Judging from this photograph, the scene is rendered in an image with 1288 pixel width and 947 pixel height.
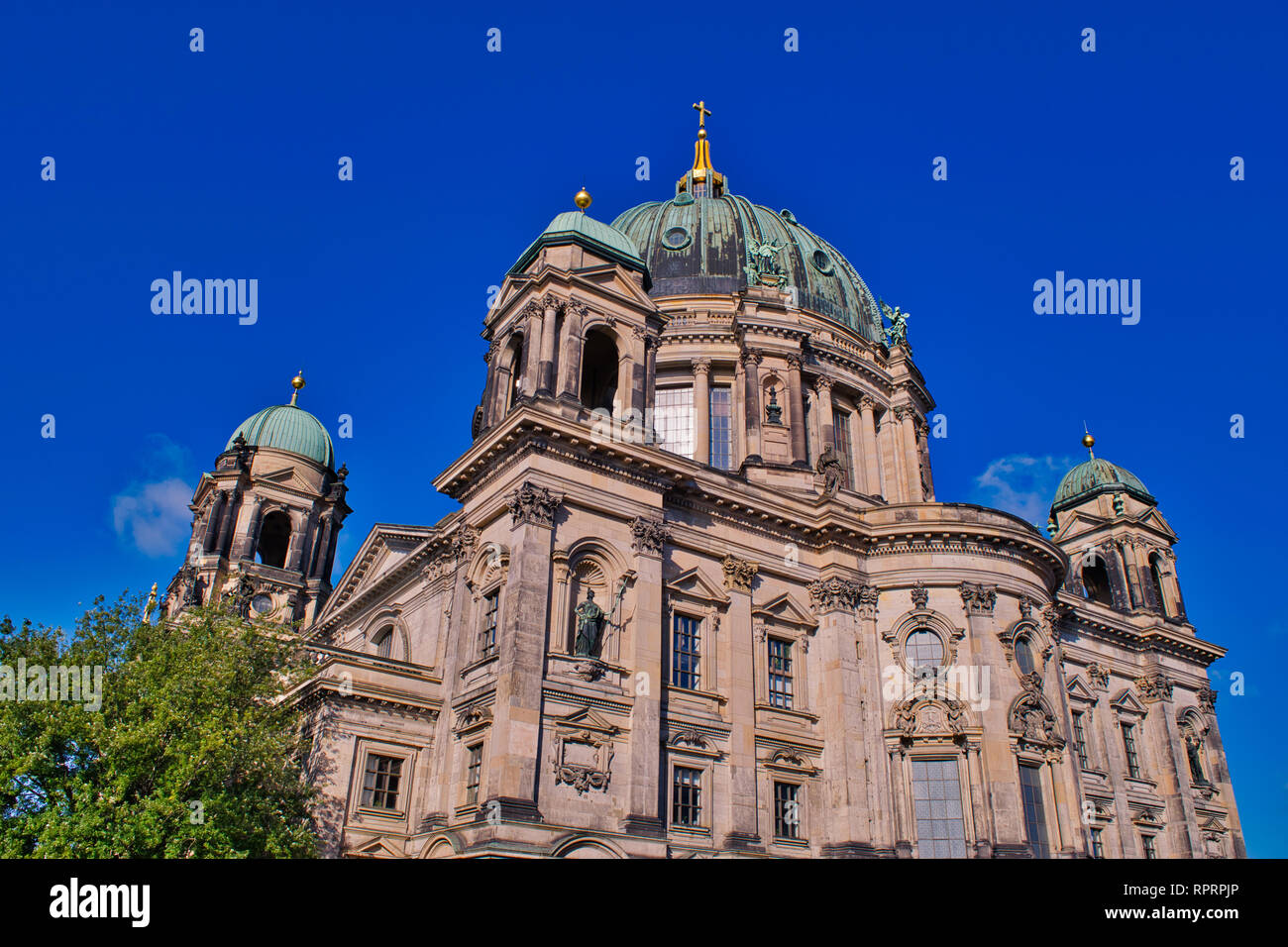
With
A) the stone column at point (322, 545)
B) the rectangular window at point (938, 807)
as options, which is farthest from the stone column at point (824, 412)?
the stone column at point (322, 545)

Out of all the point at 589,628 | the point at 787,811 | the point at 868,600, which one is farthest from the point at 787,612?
the point at 589,628

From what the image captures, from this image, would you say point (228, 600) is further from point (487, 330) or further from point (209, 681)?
point (487, 330)

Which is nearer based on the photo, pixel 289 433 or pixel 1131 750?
pixel 1131 750

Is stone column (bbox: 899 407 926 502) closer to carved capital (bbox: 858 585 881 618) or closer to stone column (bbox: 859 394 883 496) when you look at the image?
stone column (bbox: 859 394 883 496)

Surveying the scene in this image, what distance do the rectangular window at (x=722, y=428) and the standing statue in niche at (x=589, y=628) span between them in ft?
50.6

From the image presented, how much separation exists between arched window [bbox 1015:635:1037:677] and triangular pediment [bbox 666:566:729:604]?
10694 millimetres

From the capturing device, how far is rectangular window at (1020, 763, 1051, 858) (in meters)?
30.2

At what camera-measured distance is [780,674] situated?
31766 millimetres

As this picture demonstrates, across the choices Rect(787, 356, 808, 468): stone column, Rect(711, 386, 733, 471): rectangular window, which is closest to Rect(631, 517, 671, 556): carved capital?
Rect(787, 356, 808, 468): stone column

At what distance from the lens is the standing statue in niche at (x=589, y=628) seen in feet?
86.2

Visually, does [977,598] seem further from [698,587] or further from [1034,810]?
[698,587]

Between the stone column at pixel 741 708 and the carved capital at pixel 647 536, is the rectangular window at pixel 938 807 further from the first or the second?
the carved capital at pixel 647 536

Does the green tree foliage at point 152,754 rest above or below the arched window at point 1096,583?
below

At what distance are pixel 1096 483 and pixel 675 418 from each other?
2597 cm
